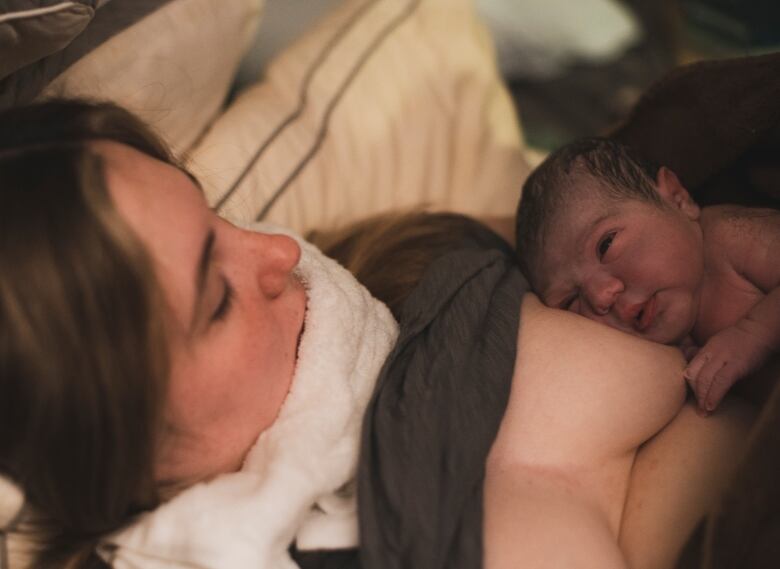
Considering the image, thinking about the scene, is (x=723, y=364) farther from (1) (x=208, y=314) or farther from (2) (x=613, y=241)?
(1) (x=208, y=314)

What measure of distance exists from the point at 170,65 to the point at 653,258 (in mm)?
737

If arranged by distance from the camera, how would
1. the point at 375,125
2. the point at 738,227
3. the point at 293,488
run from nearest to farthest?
the point at 293,488, the point at 738,227, the point at 375,125

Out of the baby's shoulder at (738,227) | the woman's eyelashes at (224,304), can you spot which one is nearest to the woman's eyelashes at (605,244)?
the baby's shoulder at (738,227)

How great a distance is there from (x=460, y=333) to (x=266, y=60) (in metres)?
1.30

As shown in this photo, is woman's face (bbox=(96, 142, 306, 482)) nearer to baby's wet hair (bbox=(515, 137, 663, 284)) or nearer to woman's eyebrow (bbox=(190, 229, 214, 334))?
woman's eyebrow (bbox=(190, 229, 214, 334))

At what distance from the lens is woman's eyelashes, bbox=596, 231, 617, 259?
42.4 inches

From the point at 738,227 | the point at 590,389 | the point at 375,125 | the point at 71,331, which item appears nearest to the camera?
the point at 71,331

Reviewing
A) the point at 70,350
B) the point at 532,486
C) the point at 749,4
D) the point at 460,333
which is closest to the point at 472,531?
the point at 532,486

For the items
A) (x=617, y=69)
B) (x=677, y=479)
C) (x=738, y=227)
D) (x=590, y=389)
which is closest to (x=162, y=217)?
(x=590, y=389)

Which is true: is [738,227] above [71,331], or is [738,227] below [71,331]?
below

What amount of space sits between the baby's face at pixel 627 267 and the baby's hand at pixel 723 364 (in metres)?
0.11

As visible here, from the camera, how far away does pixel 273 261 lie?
2.72 feet

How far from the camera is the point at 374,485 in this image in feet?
2.56

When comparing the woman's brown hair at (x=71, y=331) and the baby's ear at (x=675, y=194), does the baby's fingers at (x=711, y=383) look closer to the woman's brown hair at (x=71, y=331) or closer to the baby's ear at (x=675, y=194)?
the baby's ear at (x=675, y=194)
